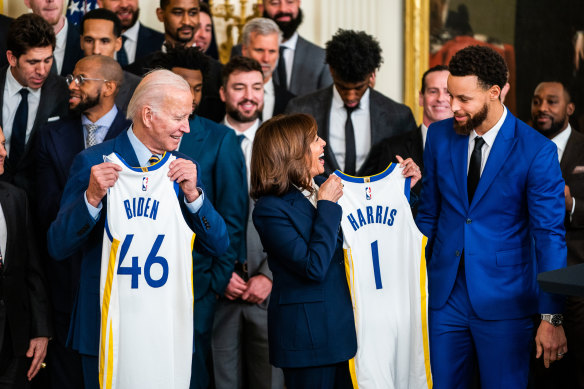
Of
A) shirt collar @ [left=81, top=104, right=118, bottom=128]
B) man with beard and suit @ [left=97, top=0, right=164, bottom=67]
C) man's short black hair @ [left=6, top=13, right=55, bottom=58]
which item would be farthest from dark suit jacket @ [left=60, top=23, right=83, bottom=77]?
shirt collar @ [left=81, top=104, right=118, bottom=128]

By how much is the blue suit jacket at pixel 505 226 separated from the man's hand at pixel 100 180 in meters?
1.47

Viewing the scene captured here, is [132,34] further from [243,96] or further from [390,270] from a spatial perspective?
[390,270]

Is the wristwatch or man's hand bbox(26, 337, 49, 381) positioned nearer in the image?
the wristwatch

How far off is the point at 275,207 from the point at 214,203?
1136 mm

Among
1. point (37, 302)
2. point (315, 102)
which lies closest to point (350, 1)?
point (315, 102)

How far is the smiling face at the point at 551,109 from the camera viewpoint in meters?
5.54

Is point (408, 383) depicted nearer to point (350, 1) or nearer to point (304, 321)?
point (304, 321)

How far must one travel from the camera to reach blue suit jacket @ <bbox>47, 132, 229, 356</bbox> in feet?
11.6

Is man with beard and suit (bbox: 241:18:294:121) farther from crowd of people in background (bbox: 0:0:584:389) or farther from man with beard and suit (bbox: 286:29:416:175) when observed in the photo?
man with beard and suit (bbox: 286:29:416:175)

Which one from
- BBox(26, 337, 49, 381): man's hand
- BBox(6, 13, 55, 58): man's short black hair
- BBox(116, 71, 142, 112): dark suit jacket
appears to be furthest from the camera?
BBox(116, 71, 142, 112): dark suit jacket

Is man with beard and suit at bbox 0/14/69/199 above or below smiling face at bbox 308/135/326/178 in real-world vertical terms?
above

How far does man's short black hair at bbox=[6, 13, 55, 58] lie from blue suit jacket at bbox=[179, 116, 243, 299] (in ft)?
3.69

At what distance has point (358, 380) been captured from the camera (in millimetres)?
3508

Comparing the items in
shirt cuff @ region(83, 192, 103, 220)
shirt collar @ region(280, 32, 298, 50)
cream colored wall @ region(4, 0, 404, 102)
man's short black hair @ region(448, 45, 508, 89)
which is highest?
cream colored wall @ region(4, 0, 404, 102)
